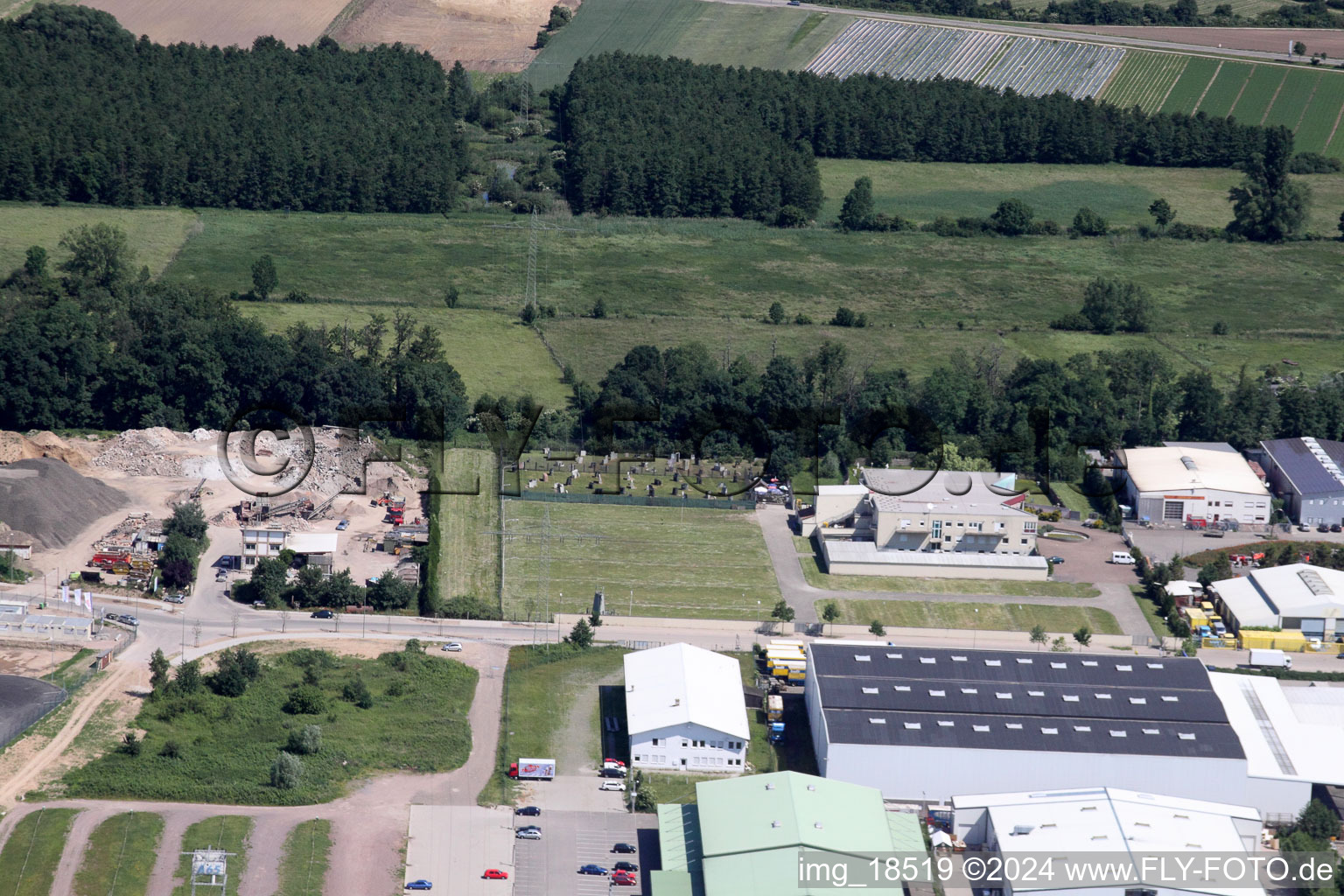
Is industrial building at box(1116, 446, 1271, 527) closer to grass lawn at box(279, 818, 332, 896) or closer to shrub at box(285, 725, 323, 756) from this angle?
shrub at box(285, 725, 323, 756)

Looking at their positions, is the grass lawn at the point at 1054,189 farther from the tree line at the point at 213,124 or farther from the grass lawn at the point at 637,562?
the grass lawn at the point at 637,562

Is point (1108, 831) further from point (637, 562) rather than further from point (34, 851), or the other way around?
point (34, 851)

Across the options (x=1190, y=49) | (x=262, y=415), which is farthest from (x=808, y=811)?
(x=1190, y=49)

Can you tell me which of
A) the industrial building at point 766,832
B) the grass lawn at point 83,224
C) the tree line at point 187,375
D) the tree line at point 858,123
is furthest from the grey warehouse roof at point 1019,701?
the tree line at point 858,123

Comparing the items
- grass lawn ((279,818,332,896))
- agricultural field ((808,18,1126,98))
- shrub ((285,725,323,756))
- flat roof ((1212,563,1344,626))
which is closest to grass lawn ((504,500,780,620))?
shrub ((285,725,323,756))

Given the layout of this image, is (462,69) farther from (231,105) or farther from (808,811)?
(808,811)

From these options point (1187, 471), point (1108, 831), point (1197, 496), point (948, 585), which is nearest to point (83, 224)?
point (948, 585)
